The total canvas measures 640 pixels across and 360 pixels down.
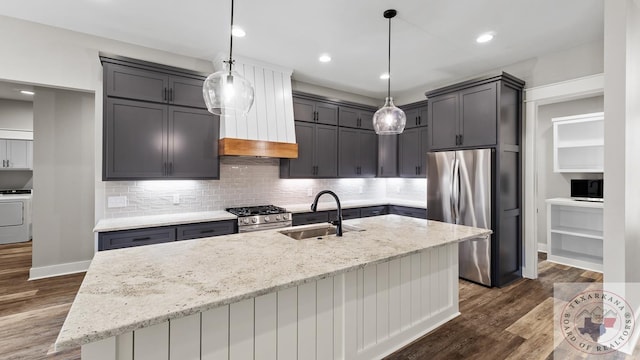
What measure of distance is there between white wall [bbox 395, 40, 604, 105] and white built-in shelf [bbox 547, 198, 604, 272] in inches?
75.4

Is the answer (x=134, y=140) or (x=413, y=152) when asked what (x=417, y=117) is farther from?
(x=134, y=140)

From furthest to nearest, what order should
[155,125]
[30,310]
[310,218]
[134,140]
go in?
1. [310,218]
2. [155,125]
3. [134,140]
4. [30,310]

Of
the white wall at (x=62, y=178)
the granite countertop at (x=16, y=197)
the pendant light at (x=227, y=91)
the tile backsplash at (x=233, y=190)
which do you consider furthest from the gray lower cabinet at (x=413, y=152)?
the granite countertop at (x=16, y=197)

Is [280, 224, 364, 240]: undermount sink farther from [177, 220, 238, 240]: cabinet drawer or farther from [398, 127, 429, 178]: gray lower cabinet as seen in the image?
[398, 127, 429, 178]: gray lower cabinet

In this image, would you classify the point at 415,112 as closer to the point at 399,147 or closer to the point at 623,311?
the point at 399,147

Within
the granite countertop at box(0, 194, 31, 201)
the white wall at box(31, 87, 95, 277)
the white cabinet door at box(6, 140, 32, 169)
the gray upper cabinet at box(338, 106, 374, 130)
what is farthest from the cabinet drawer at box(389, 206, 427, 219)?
the white cabinet door at box(6, 140, 32, 169)

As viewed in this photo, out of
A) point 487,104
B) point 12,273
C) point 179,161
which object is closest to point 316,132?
point 179,161

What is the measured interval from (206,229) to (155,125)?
1.37 meters

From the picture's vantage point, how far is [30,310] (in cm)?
293

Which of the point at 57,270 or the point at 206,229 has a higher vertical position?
the point at 206,229

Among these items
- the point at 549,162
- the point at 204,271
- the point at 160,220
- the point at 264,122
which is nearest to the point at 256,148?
the point at 264,122

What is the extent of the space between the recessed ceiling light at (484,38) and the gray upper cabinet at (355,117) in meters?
2.23

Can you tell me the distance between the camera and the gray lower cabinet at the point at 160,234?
2.89 m

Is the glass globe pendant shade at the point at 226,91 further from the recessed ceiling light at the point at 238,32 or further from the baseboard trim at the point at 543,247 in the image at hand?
the baseboard trim at the point at 543,247
